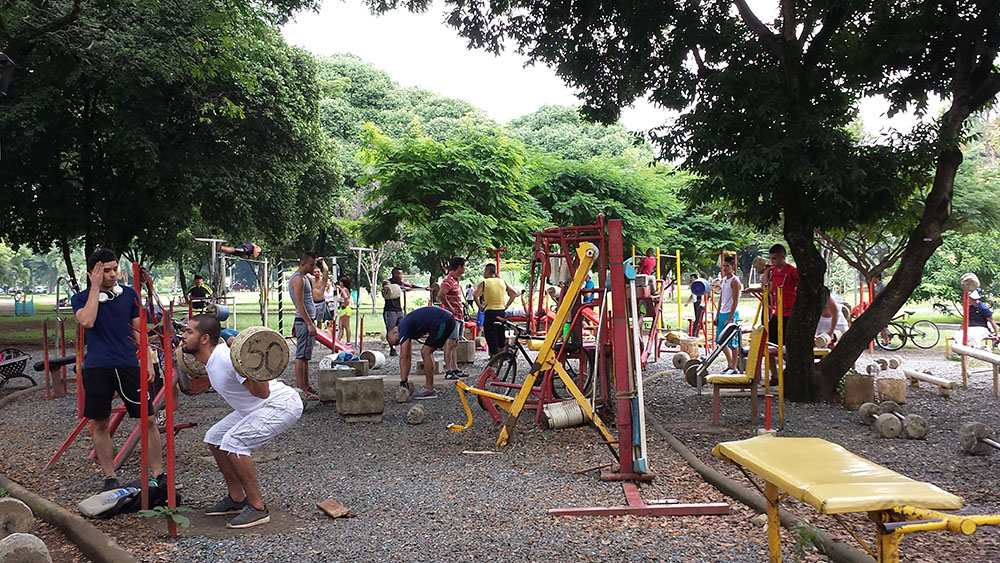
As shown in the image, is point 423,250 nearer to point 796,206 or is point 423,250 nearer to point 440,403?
point 440,403

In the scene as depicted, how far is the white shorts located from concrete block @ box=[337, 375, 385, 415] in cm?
337

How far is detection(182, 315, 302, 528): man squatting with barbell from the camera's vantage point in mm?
4582

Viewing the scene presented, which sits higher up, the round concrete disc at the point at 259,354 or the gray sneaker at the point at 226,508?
the round concrete disc at the point at 259,354

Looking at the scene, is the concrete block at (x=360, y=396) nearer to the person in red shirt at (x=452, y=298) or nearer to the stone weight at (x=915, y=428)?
the person in red shirt at (x=452, y=298)

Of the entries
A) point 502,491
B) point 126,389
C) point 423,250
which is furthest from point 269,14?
point 502,491

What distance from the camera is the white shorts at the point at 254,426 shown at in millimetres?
4578

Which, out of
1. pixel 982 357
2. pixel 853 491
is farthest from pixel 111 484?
pixel 982 357

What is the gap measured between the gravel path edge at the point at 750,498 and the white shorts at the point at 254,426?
2.81 m

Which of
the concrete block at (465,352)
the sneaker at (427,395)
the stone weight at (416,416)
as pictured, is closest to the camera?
the stone weight at (416,416)

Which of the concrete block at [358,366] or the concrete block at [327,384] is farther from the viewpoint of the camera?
the concrete block at [358,366]

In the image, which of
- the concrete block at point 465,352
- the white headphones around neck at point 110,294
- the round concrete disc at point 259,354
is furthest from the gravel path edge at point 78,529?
the concrete block at point 465,352

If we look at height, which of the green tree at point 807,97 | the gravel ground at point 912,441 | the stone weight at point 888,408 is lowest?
the gravel ground at point 912,441

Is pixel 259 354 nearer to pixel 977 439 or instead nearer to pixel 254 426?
pixel 254 426

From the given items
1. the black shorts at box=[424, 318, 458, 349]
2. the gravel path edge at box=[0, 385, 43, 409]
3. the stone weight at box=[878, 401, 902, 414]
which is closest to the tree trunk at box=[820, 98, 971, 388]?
the stone weight at box=[878, 401, 902, 414]
